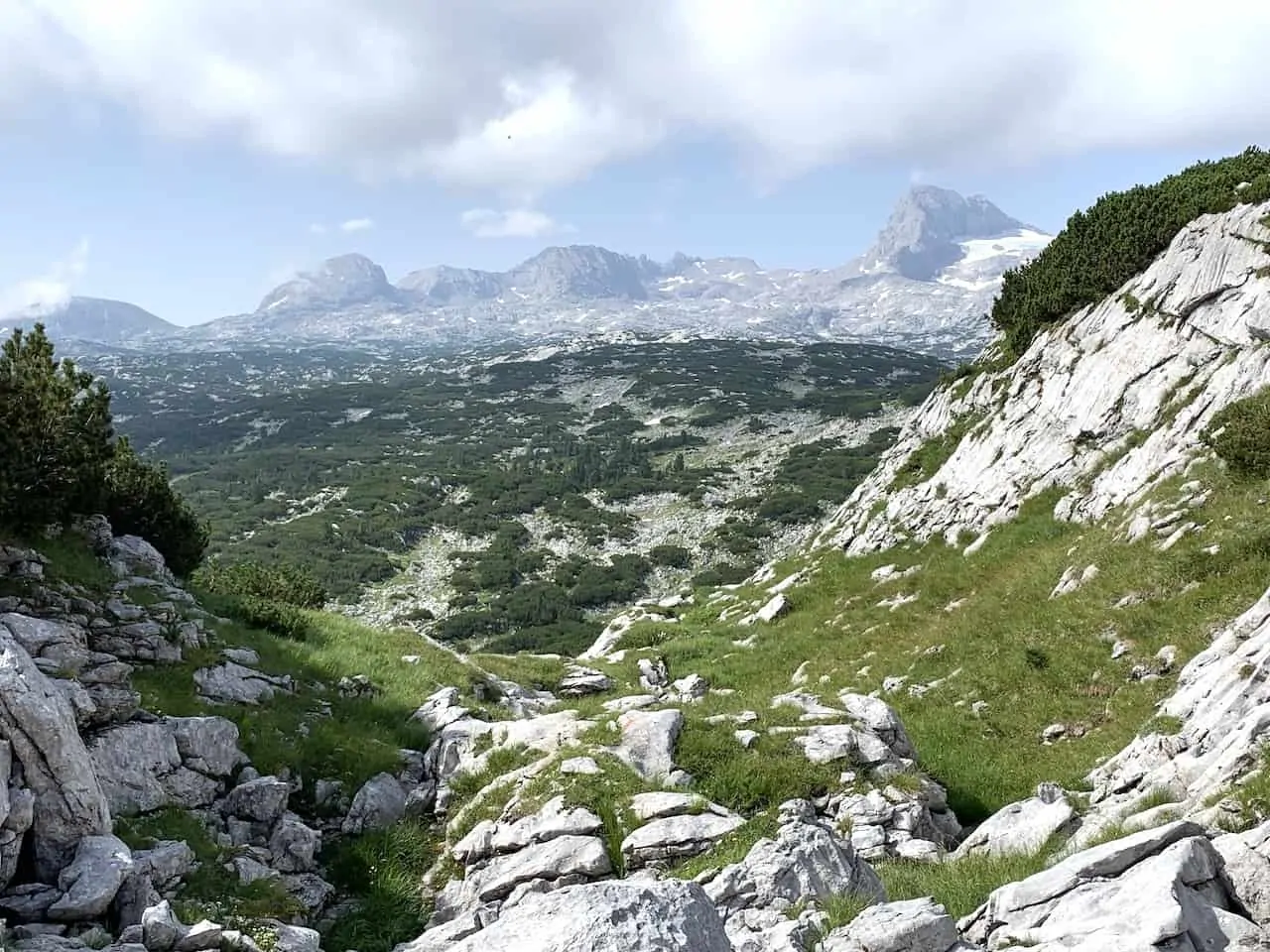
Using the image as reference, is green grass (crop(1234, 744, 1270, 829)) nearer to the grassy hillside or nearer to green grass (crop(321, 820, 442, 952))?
green grass (crop(321, 820, 442, 952))

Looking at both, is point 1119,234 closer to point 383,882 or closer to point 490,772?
point 490,772

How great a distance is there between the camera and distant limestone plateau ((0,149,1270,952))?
7.22 metres

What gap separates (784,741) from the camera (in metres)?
13.9

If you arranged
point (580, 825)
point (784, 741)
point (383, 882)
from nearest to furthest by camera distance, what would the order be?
point (580, 825), point (383, 882), point (784, 741)

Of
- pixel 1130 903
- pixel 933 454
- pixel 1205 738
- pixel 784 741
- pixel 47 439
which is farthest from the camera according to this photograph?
pixel 933 454

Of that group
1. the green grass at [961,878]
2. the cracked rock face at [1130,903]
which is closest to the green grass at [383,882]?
the green grass at [961,878]

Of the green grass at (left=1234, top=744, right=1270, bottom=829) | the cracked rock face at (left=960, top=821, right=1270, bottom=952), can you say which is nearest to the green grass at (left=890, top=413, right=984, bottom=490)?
the green grass at (left=1234, top=744, right=1270, bottom=829)

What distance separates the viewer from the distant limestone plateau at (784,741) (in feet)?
23.7

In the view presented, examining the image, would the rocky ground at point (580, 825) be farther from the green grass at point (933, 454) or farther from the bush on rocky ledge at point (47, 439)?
the green grass at point (933, 454)

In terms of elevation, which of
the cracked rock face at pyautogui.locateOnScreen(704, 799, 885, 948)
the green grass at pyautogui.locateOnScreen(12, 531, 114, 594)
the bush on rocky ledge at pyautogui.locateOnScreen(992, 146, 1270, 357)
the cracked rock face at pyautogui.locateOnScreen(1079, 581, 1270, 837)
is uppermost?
the bush on rocky ledge at pyautogui.locateOnScreen(992, 146, 1270, 357)

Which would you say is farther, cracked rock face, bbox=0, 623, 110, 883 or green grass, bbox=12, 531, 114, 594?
green grass, bbox=12, 531, 114, 594

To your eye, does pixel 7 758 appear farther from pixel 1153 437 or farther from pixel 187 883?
pixel 1153 437

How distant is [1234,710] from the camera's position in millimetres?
10641

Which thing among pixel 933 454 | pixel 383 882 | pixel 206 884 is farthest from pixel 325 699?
pixel 933 454
